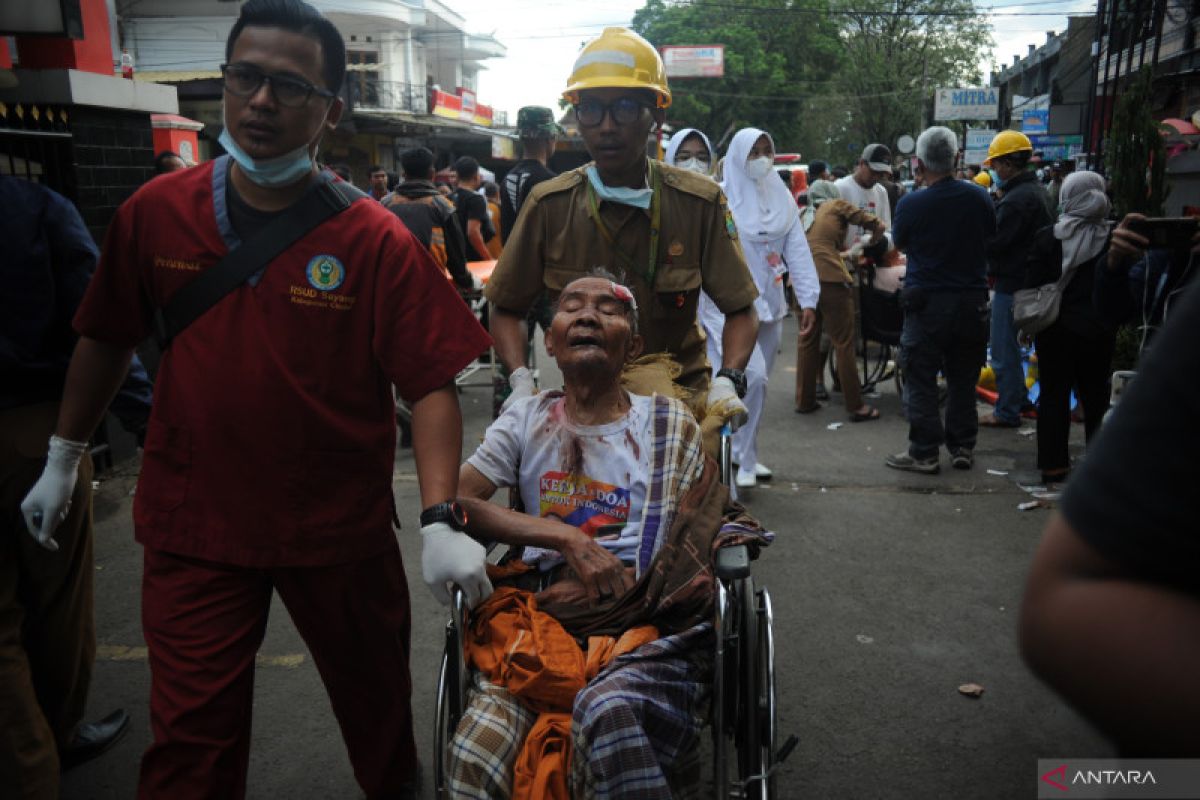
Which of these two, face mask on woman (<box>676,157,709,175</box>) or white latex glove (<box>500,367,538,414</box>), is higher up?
face mask on woman (<box>676,157,709,175</box>)

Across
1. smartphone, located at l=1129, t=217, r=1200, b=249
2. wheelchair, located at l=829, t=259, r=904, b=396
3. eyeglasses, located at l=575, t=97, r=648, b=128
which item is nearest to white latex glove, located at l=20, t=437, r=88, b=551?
eyeglasses, located at l=575, t=97, r=648, b=128

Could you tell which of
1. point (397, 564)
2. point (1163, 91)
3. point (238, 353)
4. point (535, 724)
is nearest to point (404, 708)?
point (397, 564)

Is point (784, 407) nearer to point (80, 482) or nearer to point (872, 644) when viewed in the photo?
point (872, 644)

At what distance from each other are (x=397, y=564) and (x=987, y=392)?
7.10m

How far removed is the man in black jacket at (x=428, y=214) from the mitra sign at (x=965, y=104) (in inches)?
1025

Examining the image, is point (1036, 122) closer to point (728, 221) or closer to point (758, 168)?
point (758, 168)

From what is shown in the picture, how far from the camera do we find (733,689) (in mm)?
2557

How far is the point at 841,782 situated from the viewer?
3.21m

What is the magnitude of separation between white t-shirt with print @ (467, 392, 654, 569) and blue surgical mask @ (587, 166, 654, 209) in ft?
2.86

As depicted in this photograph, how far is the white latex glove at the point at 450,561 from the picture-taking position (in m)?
2.33

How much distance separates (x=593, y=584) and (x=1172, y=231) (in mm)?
2909

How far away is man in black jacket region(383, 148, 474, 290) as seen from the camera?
7.07 metres

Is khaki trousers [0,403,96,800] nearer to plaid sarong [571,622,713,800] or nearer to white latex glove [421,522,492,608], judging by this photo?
white latex glove [421,522,492,608]

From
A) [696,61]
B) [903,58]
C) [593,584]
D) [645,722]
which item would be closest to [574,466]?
[593,584]
